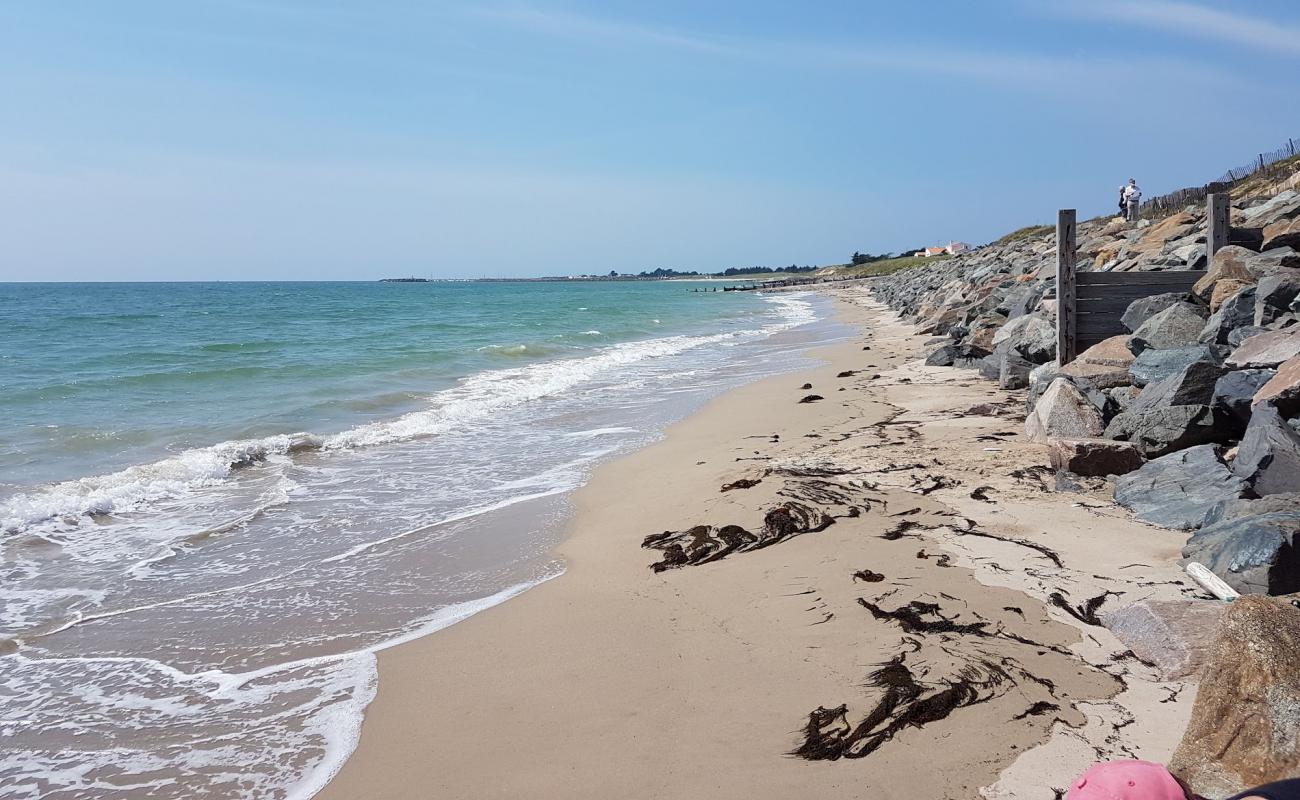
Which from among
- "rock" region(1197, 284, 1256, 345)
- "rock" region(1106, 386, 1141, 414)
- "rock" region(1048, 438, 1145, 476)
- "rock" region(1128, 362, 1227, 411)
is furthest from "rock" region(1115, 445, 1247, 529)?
"rock" region(1197, 284, 1256, 345)

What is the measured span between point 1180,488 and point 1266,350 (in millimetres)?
2003

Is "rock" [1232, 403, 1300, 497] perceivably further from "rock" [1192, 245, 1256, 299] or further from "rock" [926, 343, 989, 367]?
"rock" [926, 343, 989, 367]

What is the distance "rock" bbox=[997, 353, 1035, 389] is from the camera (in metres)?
10.6

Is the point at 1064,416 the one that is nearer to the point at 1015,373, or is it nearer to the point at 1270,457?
the point at 1270,457

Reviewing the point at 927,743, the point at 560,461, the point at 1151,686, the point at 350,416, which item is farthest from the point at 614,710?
the point at 350,416

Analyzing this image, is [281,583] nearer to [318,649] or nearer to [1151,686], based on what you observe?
[318,649]

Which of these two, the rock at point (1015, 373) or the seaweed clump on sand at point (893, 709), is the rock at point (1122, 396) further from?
the seaweed clump on sand at point (893, 709)

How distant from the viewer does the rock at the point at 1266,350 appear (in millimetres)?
6207

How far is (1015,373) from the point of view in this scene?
10.6 metres

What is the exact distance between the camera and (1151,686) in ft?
10.9

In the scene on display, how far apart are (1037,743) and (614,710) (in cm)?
166

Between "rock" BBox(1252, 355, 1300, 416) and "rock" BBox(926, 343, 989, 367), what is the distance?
23.4ft

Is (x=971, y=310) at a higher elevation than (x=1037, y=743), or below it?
higher

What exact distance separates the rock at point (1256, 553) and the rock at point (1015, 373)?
6.53 metres
